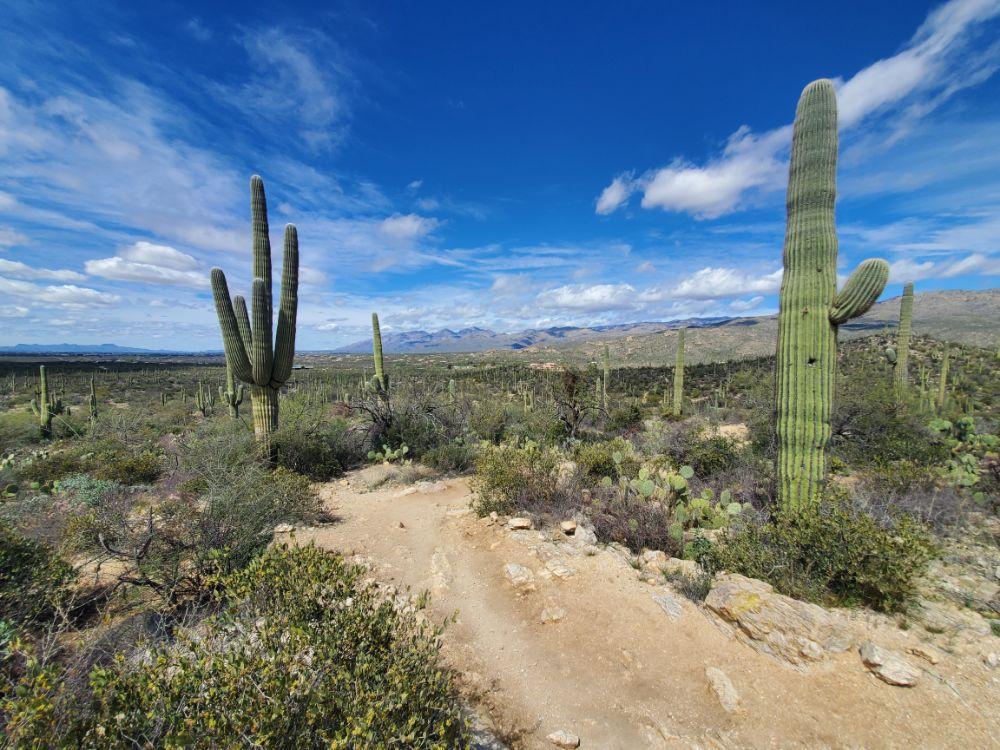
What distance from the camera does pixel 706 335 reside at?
100312mm

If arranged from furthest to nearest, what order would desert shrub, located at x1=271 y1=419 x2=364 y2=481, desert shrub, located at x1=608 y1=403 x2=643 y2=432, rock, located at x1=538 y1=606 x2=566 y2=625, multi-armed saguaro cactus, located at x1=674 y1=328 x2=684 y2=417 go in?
multi-armed saguaro cactus, located at x1=674 y1=328 x2=684 y2=417
desert shrub, located at x1=608 y1=403 x2=643 y2=432
desert shrub, located at x1=271 y1=419 x2=364 y2=481
rock, located at x1=538 y1=606 x2=566 y2=625

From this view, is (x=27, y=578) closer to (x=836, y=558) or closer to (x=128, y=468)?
(x=128, y=468)

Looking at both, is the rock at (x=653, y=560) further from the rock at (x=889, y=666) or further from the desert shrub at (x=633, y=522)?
the rock at (x=889, y=666)

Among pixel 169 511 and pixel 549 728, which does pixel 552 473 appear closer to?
pixel 549 728

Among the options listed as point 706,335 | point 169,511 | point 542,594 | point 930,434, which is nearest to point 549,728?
point 542,594

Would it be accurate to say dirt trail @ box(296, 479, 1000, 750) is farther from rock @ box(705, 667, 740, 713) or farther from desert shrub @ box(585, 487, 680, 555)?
desert shrub @ box(585, 487, 680, 555)

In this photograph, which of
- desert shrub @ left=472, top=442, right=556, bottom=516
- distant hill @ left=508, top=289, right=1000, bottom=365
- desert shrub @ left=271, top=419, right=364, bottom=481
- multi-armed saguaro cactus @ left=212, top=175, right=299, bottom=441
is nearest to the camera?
desert shrub @ left=472, top=442, right=556, bottom=516

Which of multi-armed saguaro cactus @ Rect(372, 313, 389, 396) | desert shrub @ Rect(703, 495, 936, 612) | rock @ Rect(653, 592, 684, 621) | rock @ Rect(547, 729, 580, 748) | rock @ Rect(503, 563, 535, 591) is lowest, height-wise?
rock @ Rect(547, 729, 580, 748)

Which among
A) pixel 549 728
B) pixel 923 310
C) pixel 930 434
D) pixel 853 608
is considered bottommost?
pixel 549 728

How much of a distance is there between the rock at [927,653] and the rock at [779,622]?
18.1 inches

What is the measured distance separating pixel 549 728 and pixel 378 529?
4.25 metres

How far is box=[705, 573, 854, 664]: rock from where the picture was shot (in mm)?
3559

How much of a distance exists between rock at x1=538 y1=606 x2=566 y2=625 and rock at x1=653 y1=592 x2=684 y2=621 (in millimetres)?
1035

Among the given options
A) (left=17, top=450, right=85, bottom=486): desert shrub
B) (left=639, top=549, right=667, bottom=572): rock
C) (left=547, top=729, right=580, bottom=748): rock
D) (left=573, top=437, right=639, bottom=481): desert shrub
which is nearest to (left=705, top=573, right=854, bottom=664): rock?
(left=639, top=549, right=667, bottom=572): rock
